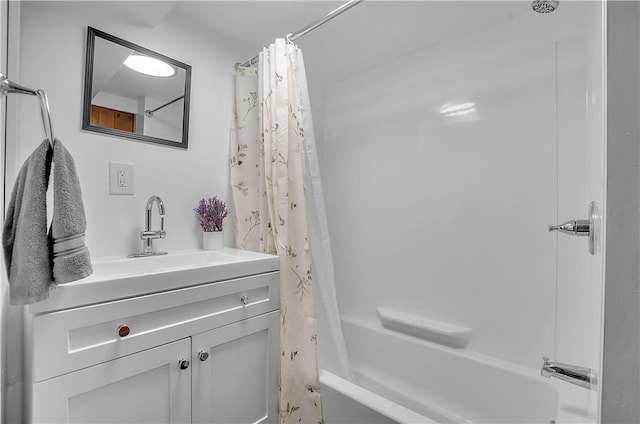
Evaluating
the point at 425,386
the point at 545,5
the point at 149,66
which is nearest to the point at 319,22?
the point at 149,66

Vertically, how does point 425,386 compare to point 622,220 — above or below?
below

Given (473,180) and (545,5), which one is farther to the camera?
(473,180)

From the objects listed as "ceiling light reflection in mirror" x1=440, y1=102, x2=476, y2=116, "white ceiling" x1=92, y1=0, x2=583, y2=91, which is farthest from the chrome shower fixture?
"ceiling light reflection in mirror" x1=440, y1=102, x2=476, y2=116

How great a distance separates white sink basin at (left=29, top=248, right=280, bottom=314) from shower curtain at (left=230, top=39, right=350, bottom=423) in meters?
0.14

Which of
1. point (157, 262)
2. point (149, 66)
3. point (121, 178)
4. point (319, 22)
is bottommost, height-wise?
point (157, 262)

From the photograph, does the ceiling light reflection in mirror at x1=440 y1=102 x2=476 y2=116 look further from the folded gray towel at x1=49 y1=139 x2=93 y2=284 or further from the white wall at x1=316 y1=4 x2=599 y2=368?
the folded gray towel at x1=49 y1=139 x2=93 y2=284

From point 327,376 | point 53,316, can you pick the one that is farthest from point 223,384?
point 53,316

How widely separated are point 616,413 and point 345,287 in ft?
6.95

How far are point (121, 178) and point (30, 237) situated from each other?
707mm

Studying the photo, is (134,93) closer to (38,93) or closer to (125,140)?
(125,140)

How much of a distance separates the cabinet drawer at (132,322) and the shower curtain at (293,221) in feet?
0.64

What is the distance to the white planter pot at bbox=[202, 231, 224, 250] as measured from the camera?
154 centimetres

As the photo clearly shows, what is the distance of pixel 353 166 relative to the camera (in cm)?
229

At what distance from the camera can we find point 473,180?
1.75m
